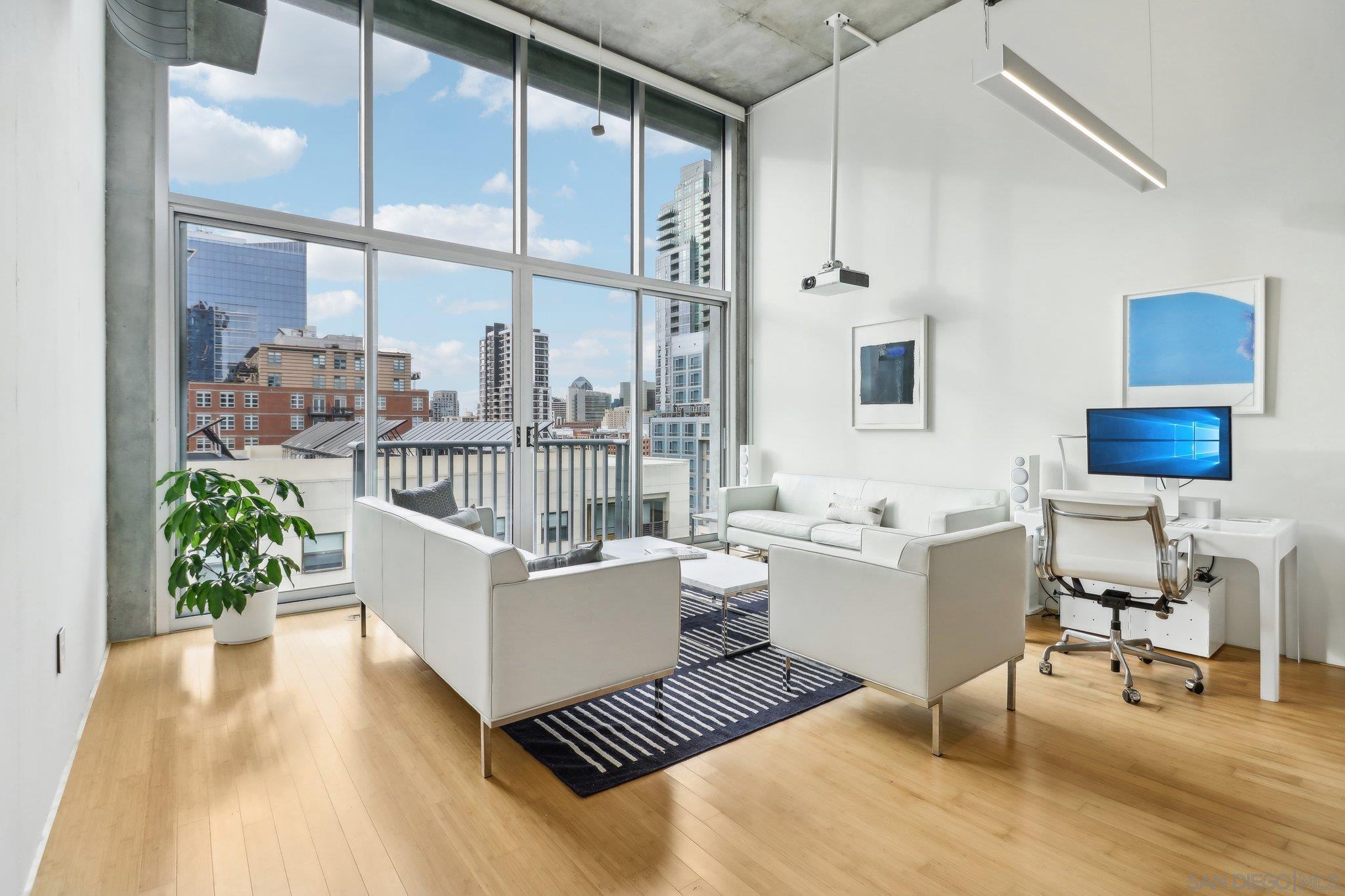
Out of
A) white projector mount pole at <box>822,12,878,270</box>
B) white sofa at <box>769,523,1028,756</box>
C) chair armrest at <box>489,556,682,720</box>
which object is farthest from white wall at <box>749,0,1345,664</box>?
chair armrest at <box>489,556,682,720</box>

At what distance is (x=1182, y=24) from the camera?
140 inches

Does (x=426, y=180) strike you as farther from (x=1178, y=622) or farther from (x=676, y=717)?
(x=1178, y=622)

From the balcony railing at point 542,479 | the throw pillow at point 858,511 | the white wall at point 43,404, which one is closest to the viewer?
the white wall at point 43,404

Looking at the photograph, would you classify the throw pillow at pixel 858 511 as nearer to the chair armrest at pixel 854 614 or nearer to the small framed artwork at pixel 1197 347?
the small framed artwork at pixel 1197 347

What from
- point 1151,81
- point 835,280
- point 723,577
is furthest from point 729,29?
point 723,577

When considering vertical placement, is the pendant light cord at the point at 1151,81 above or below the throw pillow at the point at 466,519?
above

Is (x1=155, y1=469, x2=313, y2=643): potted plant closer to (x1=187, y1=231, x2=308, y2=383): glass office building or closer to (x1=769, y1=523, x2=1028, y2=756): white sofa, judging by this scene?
(x1=187, y1=231, x2=308, y2=383): glass office building

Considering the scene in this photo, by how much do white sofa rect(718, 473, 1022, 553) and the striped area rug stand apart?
982 mm

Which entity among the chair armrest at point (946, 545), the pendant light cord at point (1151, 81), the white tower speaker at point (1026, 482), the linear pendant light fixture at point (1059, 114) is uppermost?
the pendant light cord at point (1151, 81)

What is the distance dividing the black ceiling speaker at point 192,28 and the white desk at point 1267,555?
423 centimetres

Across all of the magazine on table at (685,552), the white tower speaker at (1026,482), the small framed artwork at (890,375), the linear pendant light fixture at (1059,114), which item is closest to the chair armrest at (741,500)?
the small framed artwork at (890,375)

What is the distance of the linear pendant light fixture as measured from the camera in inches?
90.7

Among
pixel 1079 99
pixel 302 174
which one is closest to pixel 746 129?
pixel 1079 99

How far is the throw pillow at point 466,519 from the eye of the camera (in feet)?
10.7
